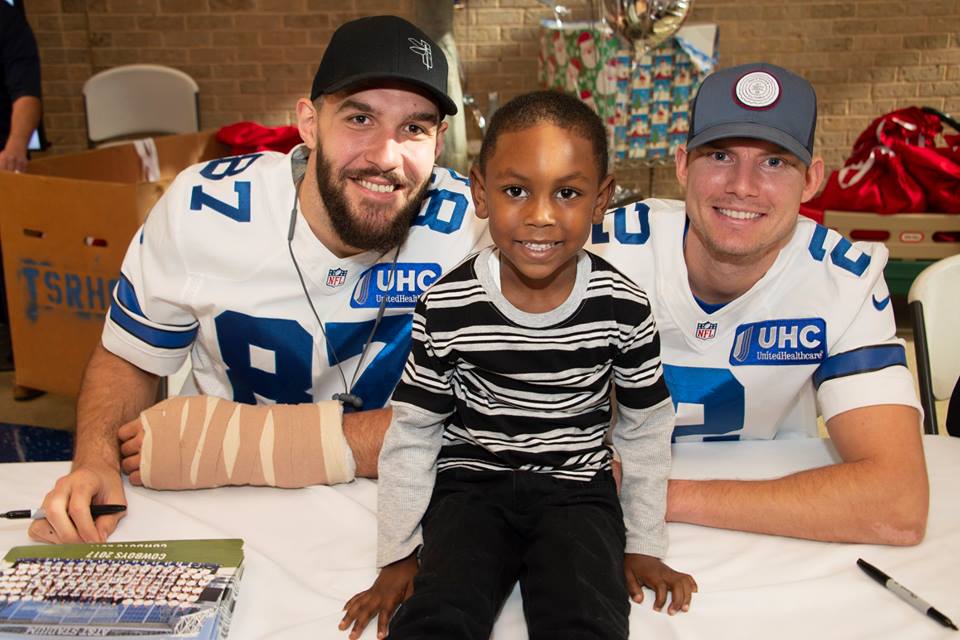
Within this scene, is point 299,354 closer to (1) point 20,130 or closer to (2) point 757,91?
(2) point 757,91

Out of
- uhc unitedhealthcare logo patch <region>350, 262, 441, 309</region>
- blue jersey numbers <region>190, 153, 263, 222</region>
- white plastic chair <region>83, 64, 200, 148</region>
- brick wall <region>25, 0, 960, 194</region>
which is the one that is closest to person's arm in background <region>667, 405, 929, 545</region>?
uhc unitedhealthcare logo patch <region>350, 262, 441, 309</region>

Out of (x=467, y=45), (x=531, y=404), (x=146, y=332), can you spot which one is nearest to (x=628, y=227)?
(x=531, y=404)

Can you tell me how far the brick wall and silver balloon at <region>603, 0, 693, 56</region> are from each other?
1832mm

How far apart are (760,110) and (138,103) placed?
13.3 ft

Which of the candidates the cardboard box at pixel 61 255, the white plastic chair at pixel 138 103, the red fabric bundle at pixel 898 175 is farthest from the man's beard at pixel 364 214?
the white plastic chair at pixel 138 103

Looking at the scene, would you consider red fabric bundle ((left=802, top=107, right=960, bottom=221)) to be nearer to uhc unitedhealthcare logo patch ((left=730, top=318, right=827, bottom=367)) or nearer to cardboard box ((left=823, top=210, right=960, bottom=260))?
cardboard box ((left=823, top=210, right=960, bottom=260))

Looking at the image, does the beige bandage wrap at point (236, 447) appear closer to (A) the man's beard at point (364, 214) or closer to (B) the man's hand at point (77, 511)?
(B) the man's hand at point (77, 511)

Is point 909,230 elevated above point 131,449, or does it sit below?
below

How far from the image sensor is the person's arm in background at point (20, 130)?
375 cm

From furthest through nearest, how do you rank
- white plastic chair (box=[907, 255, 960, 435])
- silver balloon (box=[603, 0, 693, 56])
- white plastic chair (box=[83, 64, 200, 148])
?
white plastic chair (box=[83, 64, 200, 148]) < silver balloon (box=[603, 0, 693, 56]) < white plastic chair (box=[907, 255, 960, 435])

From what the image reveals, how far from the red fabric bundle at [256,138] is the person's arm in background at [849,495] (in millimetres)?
3147

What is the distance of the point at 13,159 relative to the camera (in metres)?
3.77

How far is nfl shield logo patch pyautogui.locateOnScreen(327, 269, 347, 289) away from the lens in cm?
175

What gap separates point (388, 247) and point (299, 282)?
194mm
